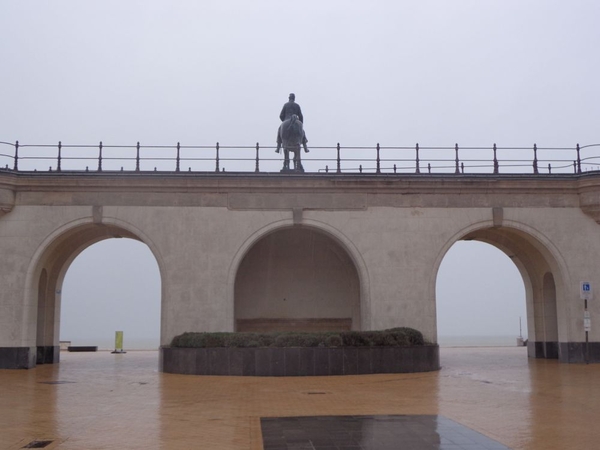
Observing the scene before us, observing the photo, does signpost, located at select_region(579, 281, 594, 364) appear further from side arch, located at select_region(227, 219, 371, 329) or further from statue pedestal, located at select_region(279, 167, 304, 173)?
statue pedestal, located at select_region(279, 167, 304, 173)

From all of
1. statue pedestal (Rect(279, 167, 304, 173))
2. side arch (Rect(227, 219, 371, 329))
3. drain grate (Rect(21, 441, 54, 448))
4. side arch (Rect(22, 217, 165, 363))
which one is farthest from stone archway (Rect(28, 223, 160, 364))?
drain grate (Rect(21, 441, 54, 448))

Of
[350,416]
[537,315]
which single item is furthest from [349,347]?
[537,315]

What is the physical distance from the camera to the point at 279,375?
20.2 metres

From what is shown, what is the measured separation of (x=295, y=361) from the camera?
20.3m

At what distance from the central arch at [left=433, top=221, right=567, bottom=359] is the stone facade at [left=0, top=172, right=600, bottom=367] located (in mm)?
1175

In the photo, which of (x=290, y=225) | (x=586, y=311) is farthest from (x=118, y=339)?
(x=586, y=311)

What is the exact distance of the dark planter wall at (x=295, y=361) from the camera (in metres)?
20.3

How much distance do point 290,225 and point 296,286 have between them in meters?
4.85

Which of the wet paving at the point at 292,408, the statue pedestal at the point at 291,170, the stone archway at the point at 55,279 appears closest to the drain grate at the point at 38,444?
the wet paving at the point at 292,408

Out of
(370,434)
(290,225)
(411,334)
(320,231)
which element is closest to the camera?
(370,434)

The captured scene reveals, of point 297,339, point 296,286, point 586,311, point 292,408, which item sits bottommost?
point 292,408

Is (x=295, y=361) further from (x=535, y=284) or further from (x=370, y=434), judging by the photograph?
(x=535, y=284)

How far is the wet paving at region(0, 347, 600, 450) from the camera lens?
→ 10.1m

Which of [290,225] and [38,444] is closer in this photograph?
[38,444]
